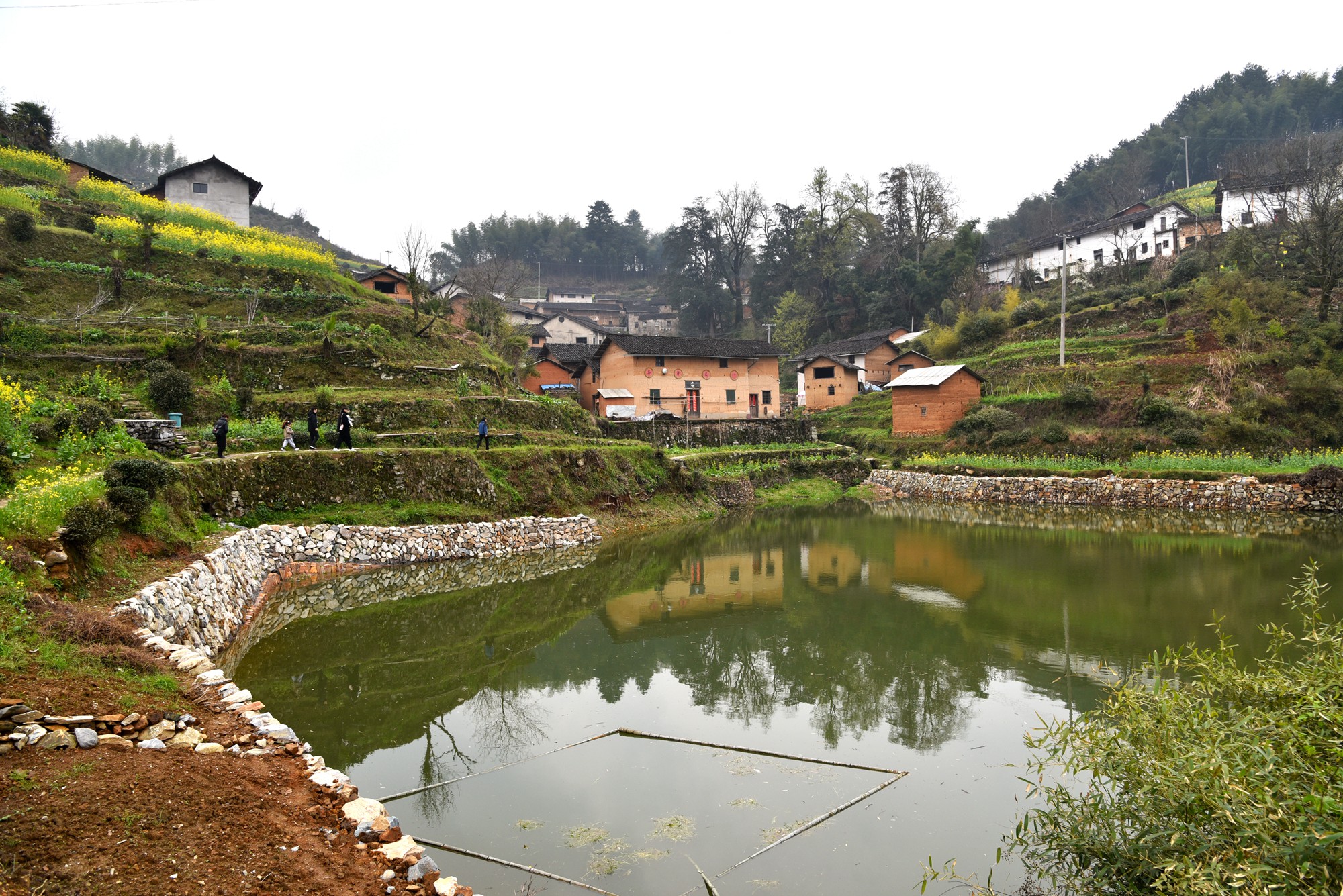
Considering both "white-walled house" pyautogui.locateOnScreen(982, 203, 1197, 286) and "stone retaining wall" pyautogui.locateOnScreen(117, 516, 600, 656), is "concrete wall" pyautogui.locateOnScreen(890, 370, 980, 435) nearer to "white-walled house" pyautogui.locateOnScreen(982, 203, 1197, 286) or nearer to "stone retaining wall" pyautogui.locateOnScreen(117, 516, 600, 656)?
"white-walled house" pyautogui.locateOnScreen(982, 203, 1197, 286)

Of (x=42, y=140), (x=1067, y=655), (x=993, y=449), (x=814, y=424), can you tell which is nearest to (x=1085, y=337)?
(x=993, y=449)

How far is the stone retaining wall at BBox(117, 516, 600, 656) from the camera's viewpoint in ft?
32.7

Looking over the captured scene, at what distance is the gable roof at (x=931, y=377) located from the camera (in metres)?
35.8

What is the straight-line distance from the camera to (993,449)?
32719mm

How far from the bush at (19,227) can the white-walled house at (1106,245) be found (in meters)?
54.3

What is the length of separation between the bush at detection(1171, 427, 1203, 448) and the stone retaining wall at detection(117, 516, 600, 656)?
2257 centimetres

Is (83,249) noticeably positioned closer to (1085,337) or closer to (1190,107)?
(1085,337)

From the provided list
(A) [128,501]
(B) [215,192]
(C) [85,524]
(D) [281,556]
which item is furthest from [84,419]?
(B) [215,192]

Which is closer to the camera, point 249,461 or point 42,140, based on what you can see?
point 249,461

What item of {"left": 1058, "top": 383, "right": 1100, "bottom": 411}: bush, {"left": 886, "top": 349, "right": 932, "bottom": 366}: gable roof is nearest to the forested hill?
{"left": 886, "top": 349, "right": 932, "bottom": 366}: gable roof

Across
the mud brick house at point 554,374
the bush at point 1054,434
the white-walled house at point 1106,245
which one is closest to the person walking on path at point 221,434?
the mud brick house at point 554,374

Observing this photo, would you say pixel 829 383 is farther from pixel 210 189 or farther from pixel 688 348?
pixel 210 189

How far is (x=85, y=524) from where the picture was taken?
933cm

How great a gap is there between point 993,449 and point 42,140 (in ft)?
171
